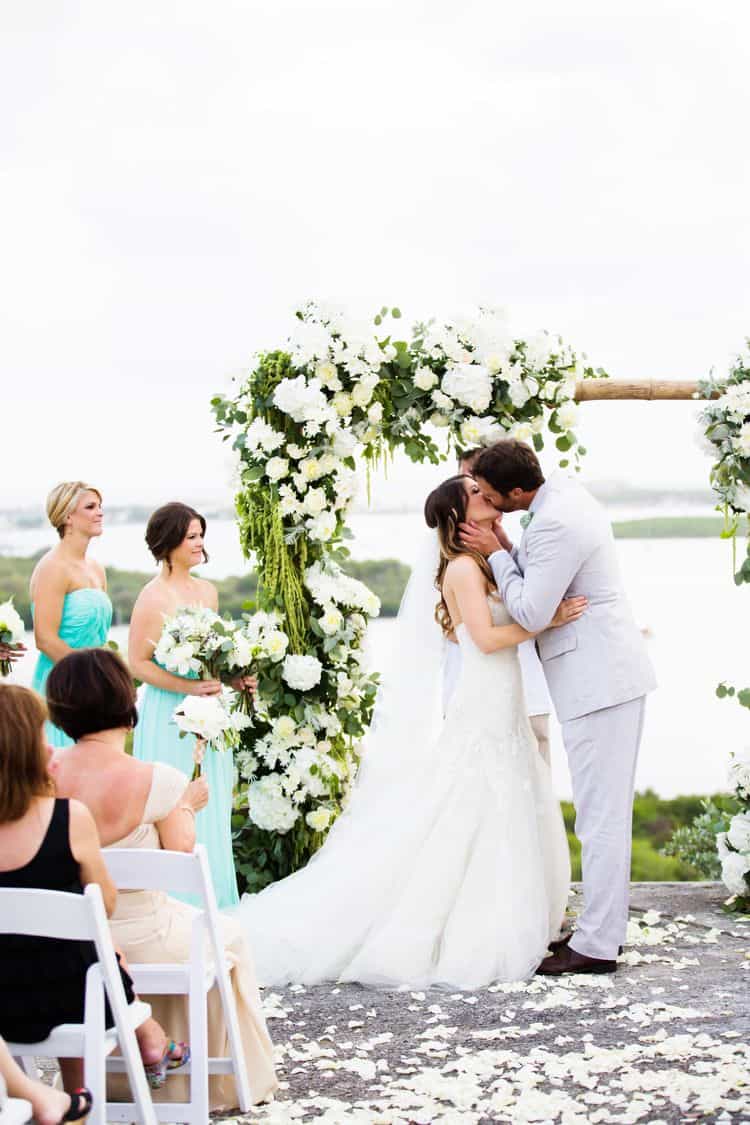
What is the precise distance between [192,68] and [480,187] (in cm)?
268

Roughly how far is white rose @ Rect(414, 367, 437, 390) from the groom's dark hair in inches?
36.5

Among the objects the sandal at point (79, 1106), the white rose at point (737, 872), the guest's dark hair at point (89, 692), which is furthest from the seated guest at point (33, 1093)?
the white rose at point (737, 872)

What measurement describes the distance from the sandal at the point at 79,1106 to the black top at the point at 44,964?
0.54ft

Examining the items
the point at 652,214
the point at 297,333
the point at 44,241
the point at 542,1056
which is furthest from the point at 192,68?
the point at 542,1056

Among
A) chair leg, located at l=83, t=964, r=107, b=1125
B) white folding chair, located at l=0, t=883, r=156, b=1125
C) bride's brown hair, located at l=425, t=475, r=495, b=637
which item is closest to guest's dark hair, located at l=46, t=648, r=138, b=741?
white folding chair, located at l=0, t=883, r=156, b=1125

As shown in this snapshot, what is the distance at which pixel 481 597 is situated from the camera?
4.79 metres

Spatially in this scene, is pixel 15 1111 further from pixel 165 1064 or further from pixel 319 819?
pixel 319 819

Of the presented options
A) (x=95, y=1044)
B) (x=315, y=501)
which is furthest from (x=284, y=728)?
(x=95, y=1044)

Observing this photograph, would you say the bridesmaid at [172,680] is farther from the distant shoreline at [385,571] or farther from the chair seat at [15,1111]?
the chair seat at [15,1111]

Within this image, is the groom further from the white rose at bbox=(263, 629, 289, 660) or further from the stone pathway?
the white rose at bbox=(263, 629, 289, 660)

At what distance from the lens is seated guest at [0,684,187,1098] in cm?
274

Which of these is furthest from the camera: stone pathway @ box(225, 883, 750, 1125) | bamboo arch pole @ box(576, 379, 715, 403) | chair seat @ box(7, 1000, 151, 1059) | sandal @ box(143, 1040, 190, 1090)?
bamboo arch pole @ box(576, 379, 715, 403)

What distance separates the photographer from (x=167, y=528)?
5.16 metres

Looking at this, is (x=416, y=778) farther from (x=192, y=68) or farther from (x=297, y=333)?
(x=192, y=68)
